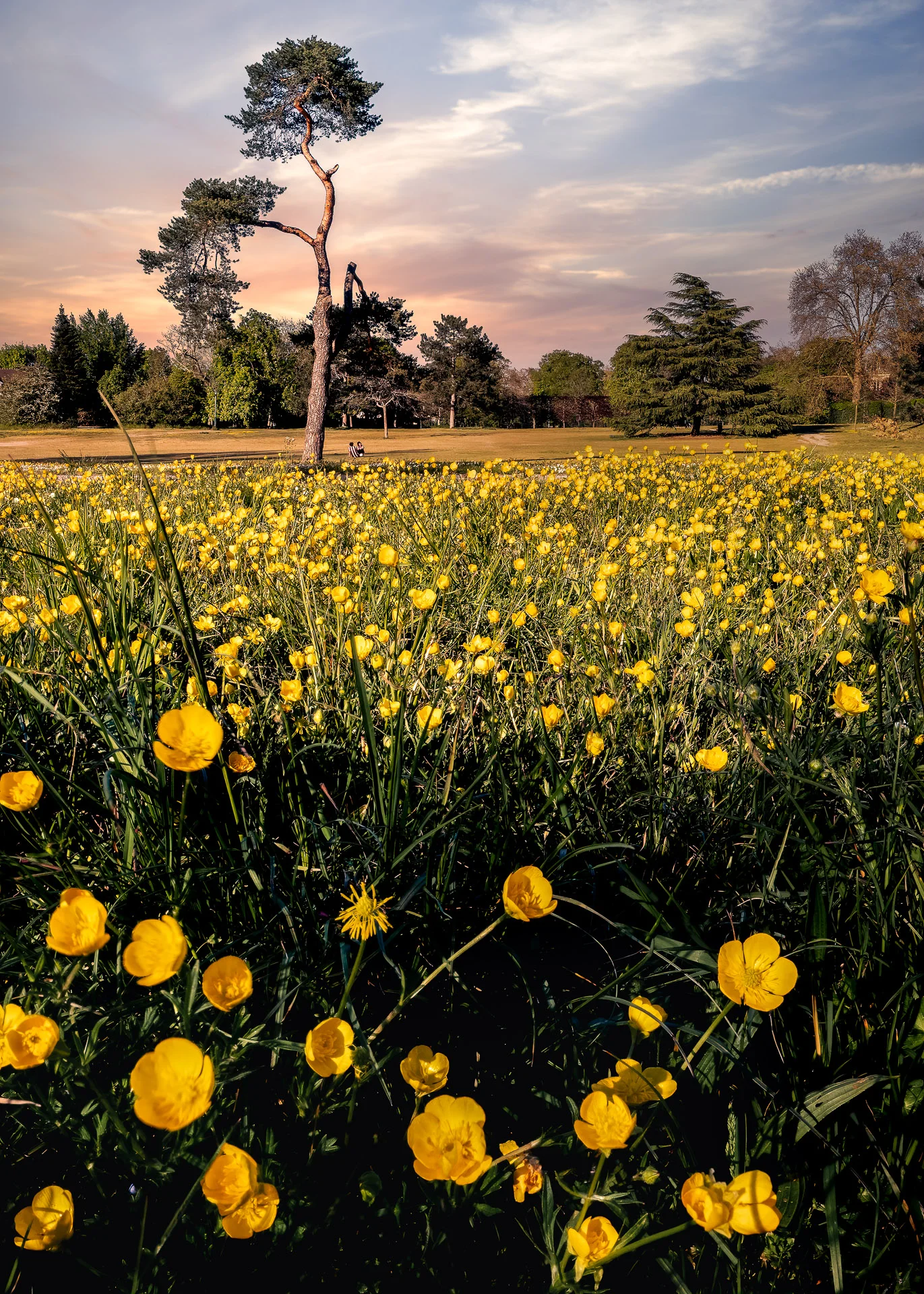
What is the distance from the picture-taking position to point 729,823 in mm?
1645

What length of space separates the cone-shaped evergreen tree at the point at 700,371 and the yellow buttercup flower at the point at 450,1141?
39404 mm

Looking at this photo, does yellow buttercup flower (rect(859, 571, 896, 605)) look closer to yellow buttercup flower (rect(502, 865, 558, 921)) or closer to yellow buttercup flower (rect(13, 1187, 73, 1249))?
yellow buttercup flower (rect(502, 865, 558, 921))

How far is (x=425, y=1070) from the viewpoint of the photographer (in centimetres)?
96

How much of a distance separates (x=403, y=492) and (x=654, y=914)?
454 cm

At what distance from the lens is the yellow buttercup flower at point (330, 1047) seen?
0.87 meters

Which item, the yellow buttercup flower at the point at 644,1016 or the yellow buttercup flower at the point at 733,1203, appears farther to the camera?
the yellow buttercup flower at the point at 644,1016

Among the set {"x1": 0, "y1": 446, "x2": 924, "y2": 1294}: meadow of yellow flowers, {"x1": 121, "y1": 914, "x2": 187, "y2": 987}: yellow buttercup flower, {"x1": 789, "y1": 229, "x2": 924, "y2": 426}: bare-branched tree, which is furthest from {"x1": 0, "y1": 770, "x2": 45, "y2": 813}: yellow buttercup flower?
{"x1": 789, "y1": 229, "x2": 924, "y2": 426}: bare-branched tree

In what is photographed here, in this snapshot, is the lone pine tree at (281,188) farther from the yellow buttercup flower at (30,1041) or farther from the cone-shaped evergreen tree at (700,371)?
the cone-shaped evergreen tree at (700,371)

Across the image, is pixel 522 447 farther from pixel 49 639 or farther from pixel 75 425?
pixel 75 425

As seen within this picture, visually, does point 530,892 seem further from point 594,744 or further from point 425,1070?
point 594,744

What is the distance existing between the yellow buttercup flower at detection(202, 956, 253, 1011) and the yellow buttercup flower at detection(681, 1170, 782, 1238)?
1.72 ft

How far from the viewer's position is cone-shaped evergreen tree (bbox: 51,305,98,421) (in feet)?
164

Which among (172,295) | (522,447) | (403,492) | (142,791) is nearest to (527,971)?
(142,791)

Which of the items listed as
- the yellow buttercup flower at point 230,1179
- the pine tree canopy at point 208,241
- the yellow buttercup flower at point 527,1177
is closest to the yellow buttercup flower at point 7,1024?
the yellow buttercup flower at point 230,1179
